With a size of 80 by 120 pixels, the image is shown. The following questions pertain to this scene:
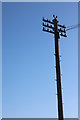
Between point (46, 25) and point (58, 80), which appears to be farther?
point (46, 25)

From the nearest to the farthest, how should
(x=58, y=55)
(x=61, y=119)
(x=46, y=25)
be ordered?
(x=61, y=119), (x=58, y=55), (x=46, y=25)

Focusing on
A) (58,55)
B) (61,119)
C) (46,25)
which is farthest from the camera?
(46,25)

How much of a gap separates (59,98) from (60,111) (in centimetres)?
70

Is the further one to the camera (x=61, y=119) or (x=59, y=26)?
(x=59, y=26)

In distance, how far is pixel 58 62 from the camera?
58.3 ft

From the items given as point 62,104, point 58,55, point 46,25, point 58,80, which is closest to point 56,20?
point 46,25

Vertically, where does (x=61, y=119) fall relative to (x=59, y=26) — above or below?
below

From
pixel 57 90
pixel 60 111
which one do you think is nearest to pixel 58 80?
A: pixel 57 90

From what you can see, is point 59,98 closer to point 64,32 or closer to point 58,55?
point 58,55

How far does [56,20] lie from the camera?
1900 centimetres

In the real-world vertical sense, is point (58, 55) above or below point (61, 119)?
above

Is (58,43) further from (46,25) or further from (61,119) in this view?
(61,119)

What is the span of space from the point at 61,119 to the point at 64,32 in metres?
5.71

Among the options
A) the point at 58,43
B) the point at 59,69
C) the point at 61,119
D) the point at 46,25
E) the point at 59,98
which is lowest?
the point at 61,119
